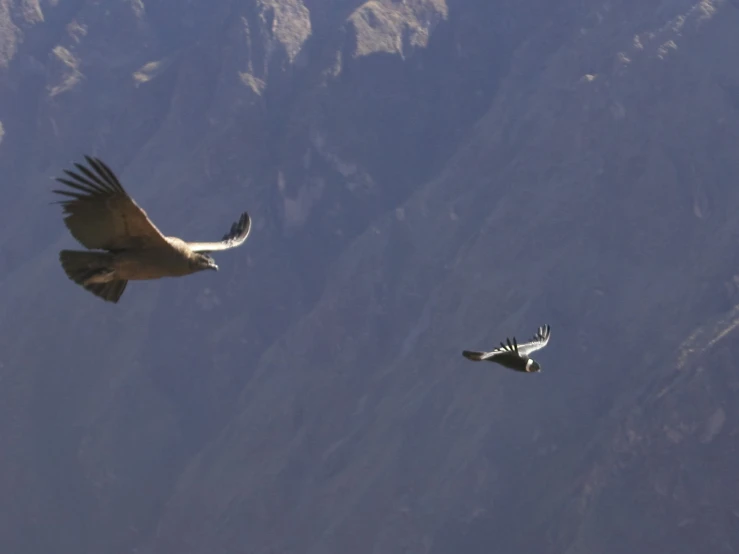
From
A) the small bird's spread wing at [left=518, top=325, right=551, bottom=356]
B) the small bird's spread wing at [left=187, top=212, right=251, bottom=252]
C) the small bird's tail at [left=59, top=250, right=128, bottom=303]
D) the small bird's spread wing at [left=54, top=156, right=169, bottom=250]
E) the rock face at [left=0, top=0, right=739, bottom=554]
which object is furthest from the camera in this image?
the rock face at [left=0, top=0, right=739, bottom=554]

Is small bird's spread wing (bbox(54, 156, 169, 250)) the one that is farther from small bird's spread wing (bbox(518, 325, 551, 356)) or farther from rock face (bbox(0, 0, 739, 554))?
rock face (bbox(0, 0, 739, 554))

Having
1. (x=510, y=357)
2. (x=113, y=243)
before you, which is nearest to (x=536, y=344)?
(x=510, y=357)

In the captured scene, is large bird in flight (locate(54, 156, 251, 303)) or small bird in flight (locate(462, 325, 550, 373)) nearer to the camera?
large bird in flight (locate(54, 156, 251, 303))

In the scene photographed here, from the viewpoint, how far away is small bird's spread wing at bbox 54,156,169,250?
587 inches

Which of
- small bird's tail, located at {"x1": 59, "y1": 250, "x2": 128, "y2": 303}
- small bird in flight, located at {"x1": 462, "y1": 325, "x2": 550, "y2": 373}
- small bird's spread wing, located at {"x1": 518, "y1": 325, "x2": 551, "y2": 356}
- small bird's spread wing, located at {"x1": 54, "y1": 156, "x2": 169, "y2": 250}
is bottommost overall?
small bird's spread wing, located at {"x1": 518, "y1": 325, "x2": 551, "y2": 356}

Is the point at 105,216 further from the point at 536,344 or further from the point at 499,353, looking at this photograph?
the point at 536,344

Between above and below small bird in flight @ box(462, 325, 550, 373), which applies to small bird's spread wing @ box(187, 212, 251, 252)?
above

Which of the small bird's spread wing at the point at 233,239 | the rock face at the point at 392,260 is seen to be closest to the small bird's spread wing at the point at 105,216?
the small bird's spread wing at the point at 233,239

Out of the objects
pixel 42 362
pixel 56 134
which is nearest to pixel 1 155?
pixel 56 134

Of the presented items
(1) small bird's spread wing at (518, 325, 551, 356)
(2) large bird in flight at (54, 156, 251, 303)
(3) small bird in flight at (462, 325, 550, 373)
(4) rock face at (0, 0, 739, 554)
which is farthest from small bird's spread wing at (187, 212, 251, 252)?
(4) rock face at (0, 0, 739, 554)

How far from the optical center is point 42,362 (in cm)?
15050

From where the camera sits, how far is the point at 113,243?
15.6 metres

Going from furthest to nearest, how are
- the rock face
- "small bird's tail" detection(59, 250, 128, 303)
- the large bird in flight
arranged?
the rock face, "small bird's tail" detection(59, 250, 128, 303), the large bird in flight

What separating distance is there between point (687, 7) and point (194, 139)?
5879cm
